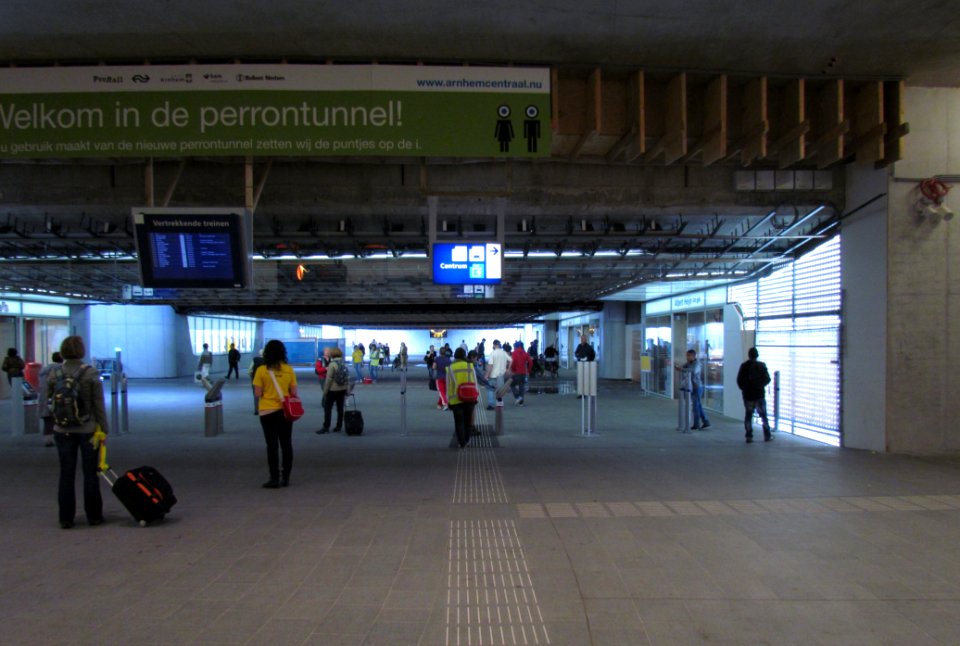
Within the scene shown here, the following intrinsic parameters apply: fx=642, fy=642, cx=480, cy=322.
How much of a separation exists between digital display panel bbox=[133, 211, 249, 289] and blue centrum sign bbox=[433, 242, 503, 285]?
8.26 ft

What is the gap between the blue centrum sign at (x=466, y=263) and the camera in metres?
8.84

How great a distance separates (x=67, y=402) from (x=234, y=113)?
3.58 metres

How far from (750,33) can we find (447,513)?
19.8 feet

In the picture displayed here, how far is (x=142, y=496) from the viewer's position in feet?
19.5

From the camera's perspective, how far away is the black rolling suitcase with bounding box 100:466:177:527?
591 centimetres

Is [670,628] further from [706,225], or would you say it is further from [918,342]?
[706,225]

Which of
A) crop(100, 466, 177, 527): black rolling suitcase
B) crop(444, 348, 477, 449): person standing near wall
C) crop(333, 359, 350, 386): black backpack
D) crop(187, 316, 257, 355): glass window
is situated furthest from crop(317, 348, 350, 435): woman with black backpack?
crop(187, 316, 257, 355): glass window

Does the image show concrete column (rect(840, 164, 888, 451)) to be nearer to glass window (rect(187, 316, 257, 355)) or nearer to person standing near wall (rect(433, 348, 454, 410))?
person standing near wall (rect(433, 348, 454, 410))

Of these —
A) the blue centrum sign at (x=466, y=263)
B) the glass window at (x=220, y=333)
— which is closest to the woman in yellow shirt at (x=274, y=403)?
the blue centrum sign at (x=466, y=263)

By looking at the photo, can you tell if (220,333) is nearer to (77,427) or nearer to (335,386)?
(335,386)

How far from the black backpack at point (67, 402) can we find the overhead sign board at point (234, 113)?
2.90m

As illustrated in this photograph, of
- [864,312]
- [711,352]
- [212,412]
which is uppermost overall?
[864,312]

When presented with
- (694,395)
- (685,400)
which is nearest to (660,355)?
(694,395)

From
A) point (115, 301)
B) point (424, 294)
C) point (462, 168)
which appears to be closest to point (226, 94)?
point (462, 168)
